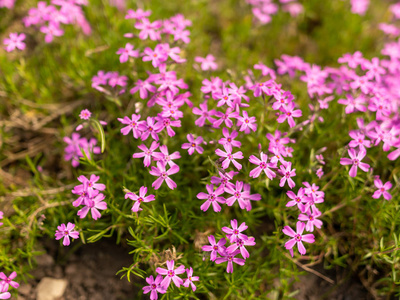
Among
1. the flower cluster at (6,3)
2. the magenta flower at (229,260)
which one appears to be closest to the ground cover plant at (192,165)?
the magenta flower at (229,260)

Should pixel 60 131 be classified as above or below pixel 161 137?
below

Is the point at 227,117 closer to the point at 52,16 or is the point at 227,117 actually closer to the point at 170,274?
the point at 170,274

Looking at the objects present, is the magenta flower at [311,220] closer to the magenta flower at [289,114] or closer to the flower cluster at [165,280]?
the magenta flower at [289,114]

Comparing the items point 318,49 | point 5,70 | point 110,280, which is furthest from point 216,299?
point 318,49

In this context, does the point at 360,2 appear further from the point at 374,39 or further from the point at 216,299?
the point at 216,299

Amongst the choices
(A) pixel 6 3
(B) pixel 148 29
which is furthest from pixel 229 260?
(A) pixel 6 3
